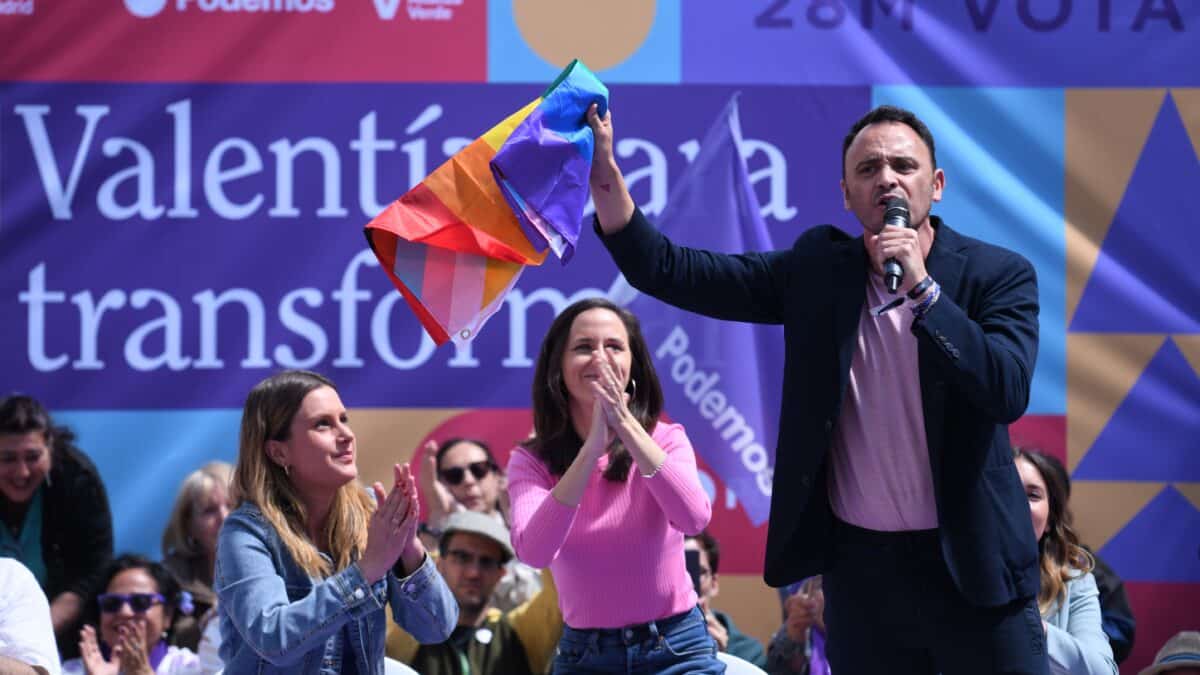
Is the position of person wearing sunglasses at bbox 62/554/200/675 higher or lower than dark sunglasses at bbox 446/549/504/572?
lower

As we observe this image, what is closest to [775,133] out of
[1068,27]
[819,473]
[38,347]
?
[1068,27]

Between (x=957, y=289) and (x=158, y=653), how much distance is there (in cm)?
332

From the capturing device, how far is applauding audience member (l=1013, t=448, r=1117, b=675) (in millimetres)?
3908

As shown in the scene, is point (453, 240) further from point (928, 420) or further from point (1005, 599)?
point (1005, 599)

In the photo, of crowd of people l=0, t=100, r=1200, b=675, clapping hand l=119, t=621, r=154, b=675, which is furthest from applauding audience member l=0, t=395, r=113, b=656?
clapping hand l=119, t=621, r=154, b=675

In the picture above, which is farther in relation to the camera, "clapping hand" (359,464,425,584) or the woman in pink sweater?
the woman in pink sweater

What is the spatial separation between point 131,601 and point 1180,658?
10.9ft

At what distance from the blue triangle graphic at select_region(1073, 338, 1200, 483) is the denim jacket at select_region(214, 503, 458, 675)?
3272 millimetres

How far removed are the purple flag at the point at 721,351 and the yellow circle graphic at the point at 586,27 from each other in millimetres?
537

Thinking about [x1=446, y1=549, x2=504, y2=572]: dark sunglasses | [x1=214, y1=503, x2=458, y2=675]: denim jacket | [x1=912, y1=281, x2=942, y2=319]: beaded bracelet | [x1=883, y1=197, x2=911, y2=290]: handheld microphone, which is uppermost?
[x1=883, y1=197, x2=911, y2=290]: handheld microphone

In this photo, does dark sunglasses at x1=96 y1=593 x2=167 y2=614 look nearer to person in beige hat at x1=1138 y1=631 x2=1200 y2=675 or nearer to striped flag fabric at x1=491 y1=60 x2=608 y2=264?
striped flag fabric at x1=491 y1=60 x2=608 y2=264

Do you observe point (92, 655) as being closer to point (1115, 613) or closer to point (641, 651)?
point (641, 651)

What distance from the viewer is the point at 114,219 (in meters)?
5.91

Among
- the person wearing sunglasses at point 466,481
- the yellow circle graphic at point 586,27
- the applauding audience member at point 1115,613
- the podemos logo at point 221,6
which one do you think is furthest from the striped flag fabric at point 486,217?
the podemos logo at point 221,6
